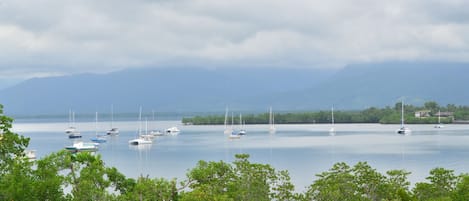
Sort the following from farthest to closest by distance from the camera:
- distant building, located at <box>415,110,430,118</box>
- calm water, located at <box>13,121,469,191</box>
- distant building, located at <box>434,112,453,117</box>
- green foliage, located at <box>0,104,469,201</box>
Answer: distant building, located at <box>415,110,430,118</box> → distant building, located at <box>434,112,453,117</box> → calm water, located at <box>13,121,469,191</box> → green foliage, located at <box>0,104,469,201</box>

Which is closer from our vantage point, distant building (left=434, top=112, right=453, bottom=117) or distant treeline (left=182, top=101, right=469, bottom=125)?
distant treeline (left=182, top=101, right=469, bottom=125)

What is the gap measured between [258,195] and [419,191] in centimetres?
392

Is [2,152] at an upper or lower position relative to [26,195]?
upper

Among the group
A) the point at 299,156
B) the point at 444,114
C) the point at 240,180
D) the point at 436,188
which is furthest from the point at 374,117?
the point at 240,180

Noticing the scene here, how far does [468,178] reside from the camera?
604 inches

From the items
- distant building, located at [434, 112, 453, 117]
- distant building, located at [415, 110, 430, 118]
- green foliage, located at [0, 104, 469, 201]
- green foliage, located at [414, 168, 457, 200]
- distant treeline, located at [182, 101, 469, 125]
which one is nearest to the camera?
green foliage, located at [0, 104, 469, 201]

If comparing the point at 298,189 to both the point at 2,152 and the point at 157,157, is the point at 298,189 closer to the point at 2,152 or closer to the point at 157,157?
the point at 2,152

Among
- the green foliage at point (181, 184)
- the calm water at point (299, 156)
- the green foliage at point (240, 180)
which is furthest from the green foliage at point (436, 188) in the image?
the calm water at point (299, 156)

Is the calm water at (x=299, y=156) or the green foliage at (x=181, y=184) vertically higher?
the green foliage at (x=181, y=184)

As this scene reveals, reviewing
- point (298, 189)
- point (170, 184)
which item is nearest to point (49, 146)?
point (298, 189)

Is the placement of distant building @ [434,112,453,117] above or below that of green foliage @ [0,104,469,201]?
above

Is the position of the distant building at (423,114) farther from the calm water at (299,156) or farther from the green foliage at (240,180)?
the green foliage at (240,180)

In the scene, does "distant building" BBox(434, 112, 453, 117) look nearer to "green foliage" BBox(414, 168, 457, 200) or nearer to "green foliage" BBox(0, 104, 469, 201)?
"green foliage" BBox(0, 104, 469, 201)

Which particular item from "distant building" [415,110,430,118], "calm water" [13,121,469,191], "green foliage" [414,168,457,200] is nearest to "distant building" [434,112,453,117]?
"distant building" [415,110,430,118]
